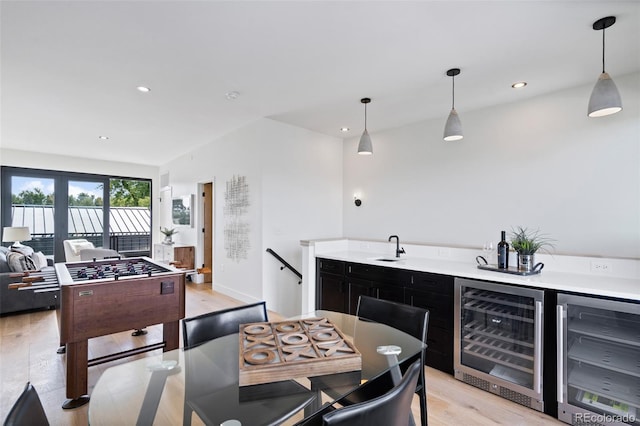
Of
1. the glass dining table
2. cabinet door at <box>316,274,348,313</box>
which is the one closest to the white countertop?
cabinet door at <box>316,274,348,313</box>

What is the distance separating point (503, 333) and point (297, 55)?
9.51ft

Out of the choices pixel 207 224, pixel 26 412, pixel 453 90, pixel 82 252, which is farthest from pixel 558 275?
pixel 82 252

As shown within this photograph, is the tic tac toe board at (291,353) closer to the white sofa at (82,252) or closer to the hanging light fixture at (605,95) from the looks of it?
the hanging light fixture at (605,95)

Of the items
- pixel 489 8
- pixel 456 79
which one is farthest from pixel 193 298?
pixel 489 8

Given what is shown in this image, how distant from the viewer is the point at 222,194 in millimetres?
5348

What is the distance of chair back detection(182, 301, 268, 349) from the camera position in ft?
5.61

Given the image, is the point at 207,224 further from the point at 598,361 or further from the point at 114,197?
the point at 598,361

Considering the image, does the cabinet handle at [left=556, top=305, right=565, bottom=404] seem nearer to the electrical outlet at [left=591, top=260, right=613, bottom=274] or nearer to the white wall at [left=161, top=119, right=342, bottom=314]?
the electrical outlet at [left=591, top=260, right=613, bottom=274]

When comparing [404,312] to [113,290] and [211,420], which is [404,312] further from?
[113,290]

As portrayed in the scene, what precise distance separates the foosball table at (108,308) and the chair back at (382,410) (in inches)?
89.9

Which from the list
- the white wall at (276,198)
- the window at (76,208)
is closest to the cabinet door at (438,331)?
the white wall at (276,198)

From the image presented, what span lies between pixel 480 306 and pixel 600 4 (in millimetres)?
2268

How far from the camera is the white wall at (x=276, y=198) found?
4469 mm

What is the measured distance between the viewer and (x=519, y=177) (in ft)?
11.3
